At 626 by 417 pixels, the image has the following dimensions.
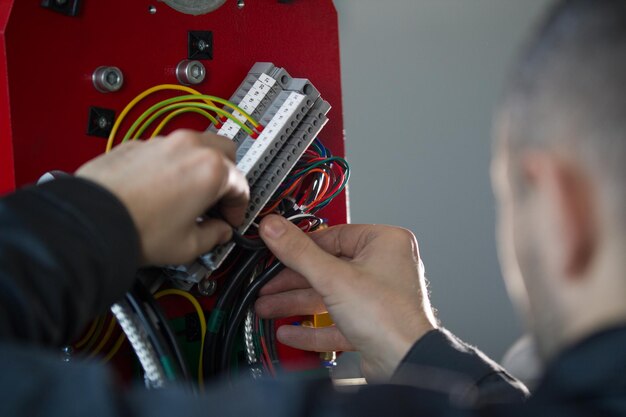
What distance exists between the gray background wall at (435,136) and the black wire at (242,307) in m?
2.38

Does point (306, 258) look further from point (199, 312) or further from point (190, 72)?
point (190, 72)

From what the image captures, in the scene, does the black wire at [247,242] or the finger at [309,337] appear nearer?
the black wire at [247,242]

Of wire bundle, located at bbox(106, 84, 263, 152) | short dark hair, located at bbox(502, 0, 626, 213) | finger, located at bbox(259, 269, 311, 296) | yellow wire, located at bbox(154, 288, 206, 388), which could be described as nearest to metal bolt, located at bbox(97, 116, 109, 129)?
wire bundle, located at bbox(106, 84, 263, 152)

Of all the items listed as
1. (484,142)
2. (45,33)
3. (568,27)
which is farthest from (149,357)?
(484,142)

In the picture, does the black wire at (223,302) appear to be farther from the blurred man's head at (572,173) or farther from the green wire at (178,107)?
the blurred man's head at (572,173)

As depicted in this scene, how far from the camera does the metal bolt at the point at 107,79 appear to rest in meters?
1.03

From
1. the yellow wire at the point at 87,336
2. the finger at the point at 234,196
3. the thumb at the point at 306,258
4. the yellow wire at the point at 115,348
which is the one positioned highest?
the finger at the point at 234,196

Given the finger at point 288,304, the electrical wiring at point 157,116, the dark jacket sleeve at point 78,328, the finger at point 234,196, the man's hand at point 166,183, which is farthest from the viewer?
the finger at point 288,304

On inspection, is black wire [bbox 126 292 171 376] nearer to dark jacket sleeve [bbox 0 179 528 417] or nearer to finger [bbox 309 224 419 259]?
dark jacket sleeve [bbox 0 179 528 417]

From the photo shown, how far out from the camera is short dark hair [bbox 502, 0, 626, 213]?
61 cm

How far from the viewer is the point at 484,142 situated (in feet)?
12.0

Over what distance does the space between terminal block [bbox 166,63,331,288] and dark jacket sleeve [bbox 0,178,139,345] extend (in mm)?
345

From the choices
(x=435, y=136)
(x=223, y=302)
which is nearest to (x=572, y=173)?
(x=223, y=302)

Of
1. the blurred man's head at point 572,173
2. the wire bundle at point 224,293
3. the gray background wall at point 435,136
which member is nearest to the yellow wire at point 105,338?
the wire bundle at point 224,293
